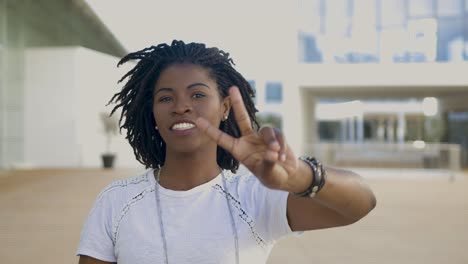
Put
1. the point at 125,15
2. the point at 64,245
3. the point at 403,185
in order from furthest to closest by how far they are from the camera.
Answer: the point at 125,15
the point at 403,185
the point at 64,245

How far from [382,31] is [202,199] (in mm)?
20131

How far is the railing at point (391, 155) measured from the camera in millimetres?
18109

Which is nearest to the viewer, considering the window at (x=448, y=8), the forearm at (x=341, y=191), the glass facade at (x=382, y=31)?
the forearm at (x=341, y=191)

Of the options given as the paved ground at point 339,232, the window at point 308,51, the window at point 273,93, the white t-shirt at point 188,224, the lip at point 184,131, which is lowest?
the paved ground at point 339,232

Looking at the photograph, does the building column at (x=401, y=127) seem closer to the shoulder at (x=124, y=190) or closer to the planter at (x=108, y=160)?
the planter at (x=108, y=160)

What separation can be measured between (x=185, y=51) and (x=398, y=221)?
7236 mm

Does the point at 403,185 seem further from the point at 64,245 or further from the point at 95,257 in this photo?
the point at 95,257

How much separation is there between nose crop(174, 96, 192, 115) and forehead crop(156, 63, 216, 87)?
3.4 inches

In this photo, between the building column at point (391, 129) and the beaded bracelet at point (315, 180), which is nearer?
the beaded bracelet at point (315, 180)

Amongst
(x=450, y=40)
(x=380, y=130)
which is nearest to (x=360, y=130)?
(x=380, y=130)

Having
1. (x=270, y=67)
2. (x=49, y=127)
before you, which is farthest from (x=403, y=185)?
(x=49, y=127)

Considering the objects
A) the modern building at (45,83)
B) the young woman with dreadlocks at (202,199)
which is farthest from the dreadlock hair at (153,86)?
the modern building at (45,83)

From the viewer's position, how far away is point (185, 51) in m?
1.92

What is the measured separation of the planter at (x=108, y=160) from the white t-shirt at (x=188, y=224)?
1912cm
